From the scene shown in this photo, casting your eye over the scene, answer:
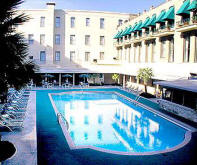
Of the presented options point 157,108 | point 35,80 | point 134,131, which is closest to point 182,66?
point 157,108

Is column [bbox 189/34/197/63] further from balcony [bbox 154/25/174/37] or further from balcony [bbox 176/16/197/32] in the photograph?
balcony [bbox 154/25/174/37]

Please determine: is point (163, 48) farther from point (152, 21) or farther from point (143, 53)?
A: point (143, 53)

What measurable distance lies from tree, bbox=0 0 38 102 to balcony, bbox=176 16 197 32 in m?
18.1

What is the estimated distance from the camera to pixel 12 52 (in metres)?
5.20

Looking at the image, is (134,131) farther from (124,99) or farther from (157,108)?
(124,99)

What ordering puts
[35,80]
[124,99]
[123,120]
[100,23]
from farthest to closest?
1. [100,23]
2. [124,99]
3. [123,120]
4. [35,80]

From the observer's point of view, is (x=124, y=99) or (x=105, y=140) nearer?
(x=105, y=140)

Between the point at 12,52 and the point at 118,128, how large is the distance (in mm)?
12117

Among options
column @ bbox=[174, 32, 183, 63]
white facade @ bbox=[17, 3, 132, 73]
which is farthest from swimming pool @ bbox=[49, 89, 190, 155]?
white facade @ bbox=[17, 3, 132, 73]

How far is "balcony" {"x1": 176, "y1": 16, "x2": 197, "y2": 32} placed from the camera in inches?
810

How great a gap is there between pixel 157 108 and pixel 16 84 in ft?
56.8

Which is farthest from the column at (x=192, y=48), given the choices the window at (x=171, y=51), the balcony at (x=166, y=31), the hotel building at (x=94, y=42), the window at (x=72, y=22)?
the window at (x=72, y=22)

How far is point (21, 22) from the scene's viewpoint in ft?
18.2

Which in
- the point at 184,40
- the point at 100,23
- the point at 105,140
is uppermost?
the point at 100,23
